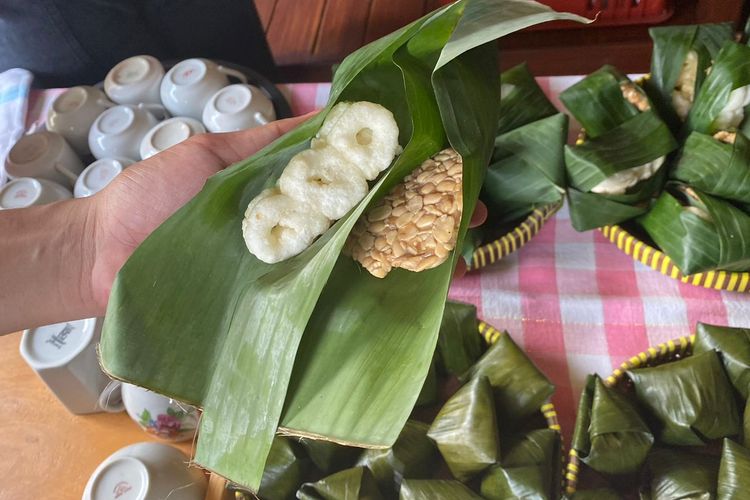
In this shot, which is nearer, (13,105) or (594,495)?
(594,495)

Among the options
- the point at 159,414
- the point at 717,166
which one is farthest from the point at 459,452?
the point at 717,166

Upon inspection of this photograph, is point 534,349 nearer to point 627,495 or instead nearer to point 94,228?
point 627,495

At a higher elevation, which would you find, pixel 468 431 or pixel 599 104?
pixel 599 104

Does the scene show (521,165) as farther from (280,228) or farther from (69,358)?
(69,358)

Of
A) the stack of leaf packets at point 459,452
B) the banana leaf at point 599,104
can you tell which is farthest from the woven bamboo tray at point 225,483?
the banana leaf at point 599,104

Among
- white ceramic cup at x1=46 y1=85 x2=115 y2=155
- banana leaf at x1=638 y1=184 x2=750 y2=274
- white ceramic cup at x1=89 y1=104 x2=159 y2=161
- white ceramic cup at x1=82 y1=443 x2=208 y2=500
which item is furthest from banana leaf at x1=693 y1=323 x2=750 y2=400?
white ceramic cup at x1=46 y1=85 x2=115 y2=155

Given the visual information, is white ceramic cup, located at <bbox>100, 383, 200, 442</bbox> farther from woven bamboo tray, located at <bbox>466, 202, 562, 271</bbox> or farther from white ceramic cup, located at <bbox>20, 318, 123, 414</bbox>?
woven bamboo tray, located at <bbox>466, 202, 562, 271</bbox>

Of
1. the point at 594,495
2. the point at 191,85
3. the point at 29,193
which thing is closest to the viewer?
the point at 594,495

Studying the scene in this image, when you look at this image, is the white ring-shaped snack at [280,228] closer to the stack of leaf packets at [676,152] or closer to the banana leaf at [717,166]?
the stack of leaf packets at [676,152]
